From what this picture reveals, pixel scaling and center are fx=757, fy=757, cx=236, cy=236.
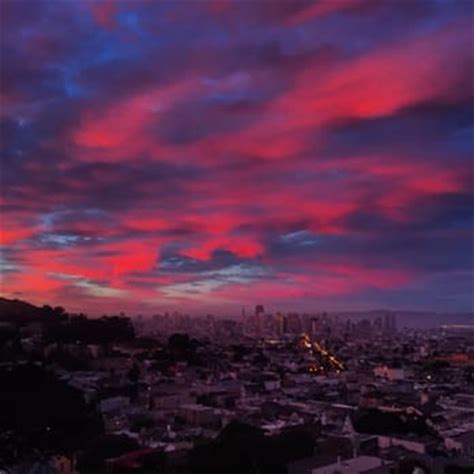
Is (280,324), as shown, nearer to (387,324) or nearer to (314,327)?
(314,327)

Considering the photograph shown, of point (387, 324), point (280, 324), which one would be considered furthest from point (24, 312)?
point (387, 324)

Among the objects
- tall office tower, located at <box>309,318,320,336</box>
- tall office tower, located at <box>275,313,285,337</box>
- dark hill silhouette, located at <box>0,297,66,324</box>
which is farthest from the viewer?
tall office tower, located at <box>309,318,320,336</box>

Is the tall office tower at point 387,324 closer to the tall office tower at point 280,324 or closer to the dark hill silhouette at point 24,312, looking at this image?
the tall office tower at point 280,324

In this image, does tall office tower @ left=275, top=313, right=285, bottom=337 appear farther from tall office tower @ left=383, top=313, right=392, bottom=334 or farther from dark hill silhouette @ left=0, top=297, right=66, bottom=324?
dark hill silhouette @ left=0, top=297, right=66, bottom=324

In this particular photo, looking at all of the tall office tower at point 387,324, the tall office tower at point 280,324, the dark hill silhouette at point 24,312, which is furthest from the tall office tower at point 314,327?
the dark hill silhouette at point 24,312

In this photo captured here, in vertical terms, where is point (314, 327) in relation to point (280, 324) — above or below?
below

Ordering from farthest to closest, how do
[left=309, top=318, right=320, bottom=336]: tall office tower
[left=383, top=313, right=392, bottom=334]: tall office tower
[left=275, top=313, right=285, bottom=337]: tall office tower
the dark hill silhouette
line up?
1. [left=383, top=313, right=392, bottom=334]: tall office tower
2. [left=309, top=318, right=320, bottom=336]: tall office tower
3. [left=275, top=313, right=285, bottom=337]: tall office tower
4. the dark hill silhouette

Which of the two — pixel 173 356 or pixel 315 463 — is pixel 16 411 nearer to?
pixel 315 463

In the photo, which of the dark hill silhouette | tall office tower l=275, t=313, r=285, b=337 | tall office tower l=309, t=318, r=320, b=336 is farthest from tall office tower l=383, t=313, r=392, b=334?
the dark hill silhouette

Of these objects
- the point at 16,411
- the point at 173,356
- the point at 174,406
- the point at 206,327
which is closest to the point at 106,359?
the point at 173,356

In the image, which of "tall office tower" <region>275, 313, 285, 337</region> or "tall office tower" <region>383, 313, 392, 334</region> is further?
"tall office tower" <region>383, 313, 392, 334</region>

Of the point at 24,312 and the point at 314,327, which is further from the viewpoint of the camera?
the point at 314,327
